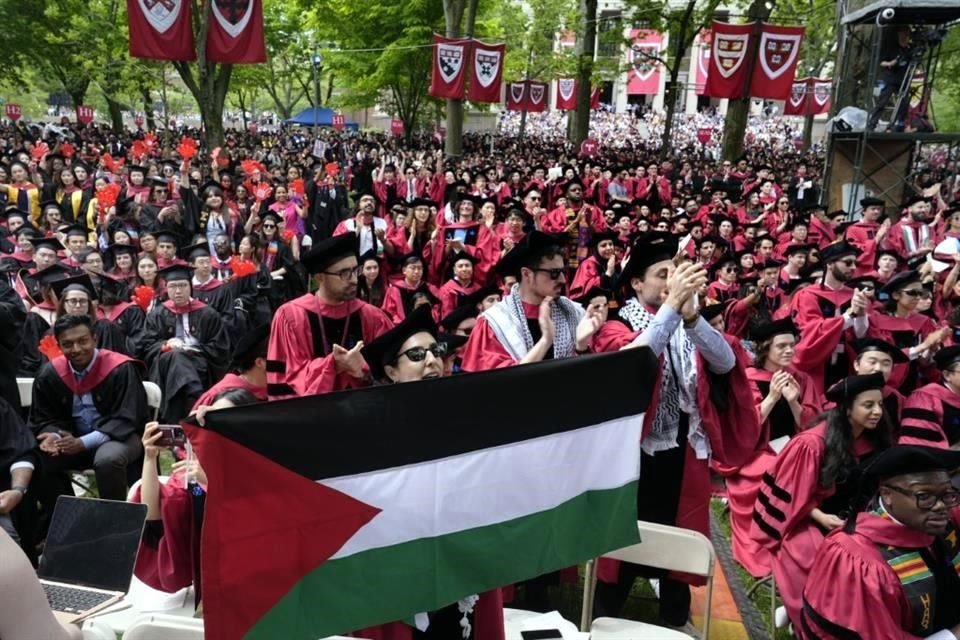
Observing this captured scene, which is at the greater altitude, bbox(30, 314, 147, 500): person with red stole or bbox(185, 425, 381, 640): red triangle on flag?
bbox(185, 425, 381, 640): red triangle on flag

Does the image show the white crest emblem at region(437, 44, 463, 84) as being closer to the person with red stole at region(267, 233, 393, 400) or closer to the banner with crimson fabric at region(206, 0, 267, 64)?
the banner with crimson fabric at region(206, 0, 267, 64)

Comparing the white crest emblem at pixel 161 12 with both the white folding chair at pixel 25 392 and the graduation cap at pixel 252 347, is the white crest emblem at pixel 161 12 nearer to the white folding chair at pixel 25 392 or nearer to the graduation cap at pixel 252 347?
the white folding chair at pixel 25 392

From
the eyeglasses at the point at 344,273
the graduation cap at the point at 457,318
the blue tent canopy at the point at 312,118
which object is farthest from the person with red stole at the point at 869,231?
the blue tent canopy at the point at 312,118

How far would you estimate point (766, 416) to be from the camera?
5.36m

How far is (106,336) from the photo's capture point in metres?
7.02

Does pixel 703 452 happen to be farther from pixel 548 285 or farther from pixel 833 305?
pixel 833 305

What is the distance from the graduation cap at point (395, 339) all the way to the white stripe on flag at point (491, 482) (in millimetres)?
1084

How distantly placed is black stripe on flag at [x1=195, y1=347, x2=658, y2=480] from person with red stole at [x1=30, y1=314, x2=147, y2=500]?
3504 millimetres

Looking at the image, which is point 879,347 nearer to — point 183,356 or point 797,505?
point 797,505

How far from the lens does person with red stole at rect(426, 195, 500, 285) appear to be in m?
10.4

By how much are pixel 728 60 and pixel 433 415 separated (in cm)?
1776

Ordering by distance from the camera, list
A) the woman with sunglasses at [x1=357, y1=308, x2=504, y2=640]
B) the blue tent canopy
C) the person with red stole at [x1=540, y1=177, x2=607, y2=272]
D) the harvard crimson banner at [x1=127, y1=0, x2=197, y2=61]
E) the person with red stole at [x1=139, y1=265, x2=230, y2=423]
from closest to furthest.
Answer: the woman with sunglasses at [x1=357, y1=308, x2=504, y2=640] < the person with red stole at [x1=139, y1=265, x2=230, y2=423] < the person with red stole at [x1=540, y1=177, x2=607, y2=272] < the harvard crimson banner at [x1=127, y1=0, x2=197, y2=61] < the blue tent canopy

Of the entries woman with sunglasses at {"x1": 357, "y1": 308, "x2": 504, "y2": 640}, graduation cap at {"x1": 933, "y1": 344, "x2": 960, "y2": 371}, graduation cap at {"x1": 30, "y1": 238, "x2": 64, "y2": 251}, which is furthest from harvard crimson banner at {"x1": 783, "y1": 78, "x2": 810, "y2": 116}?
woman with sunglasses at {"x1": 357, "y1": 308, "x2": 504, "y2": 640}

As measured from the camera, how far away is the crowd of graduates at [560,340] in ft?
12.6
